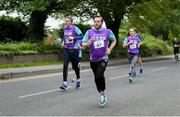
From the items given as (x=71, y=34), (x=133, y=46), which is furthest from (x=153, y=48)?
(x=71, y=34)

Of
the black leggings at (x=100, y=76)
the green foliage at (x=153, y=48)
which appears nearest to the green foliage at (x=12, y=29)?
the green foliage at (x=153, y=48)

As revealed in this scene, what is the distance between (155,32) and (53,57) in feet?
118

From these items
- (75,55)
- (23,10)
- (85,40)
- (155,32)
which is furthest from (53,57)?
(155,32)

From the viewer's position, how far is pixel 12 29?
111ft

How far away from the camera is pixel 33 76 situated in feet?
65.9

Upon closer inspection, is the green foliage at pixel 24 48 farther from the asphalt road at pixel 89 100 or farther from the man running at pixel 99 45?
the man running at pixel 99 45

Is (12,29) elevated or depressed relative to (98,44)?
elevated

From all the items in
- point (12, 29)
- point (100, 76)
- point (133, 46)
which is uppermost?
point (12, 29)

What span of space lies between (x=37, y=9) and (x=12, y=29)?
4576 millimetres

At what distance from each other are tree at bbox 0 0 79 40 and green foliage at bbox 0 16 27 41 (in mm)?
671

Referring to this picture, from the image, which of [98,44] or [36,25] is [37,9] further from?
[98,44]

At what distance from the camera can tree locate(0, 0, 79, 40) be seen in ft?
98.9

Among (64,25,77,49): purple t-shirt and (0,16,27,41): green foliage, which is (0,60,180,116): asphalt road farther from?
(0,16,27,41): green foliage

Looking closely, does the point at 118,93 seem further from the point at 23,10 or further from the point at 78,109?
the point at 23,10
